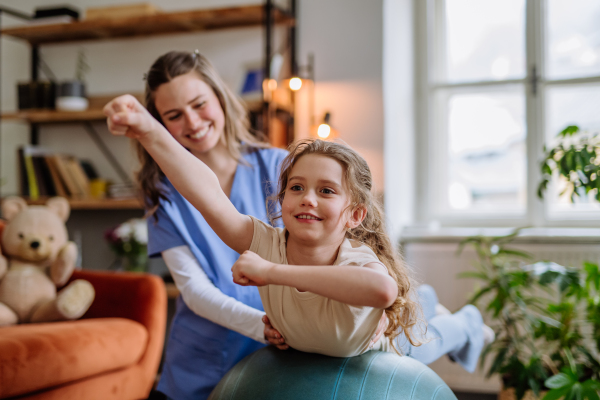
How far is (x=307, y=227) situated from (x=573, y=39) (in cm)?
246

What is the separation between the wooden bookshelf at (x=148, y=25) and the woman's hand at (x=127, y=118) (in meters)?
1.77

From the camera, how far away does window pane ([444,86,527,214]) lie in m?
2.72

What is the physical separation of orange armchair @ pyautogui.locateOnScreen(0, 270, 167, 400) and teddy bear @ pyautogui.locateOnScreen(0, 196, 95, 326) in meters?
0.08

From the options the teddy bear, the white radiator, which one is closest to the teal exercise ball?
the teddy bear

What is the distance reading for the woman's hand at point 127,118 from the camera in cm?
73

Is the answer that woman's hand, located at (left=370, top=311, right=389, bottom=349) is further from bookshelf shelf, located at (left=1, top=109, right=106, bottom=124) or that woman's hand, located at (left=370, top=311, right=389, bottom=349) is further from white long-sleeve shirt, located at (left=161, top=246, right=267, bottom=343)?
bookshelf shelf, located at (left=1, top=109, right=106, bottom=124)

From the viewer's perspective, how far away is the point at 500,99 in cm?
275

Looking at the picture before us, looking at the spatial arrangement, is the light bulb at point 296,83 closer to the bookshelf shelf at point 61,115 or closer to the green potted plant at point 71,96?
the bookshelf shelf at point 61,115

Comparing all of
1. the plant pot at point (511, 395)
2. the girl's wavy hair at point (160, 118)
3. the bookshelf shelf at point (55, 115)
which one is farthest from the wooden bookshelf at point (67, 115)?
the plant pot at point (511, 395)

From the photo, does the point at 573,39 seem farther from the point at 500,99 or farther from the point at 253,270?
the point at 253,270

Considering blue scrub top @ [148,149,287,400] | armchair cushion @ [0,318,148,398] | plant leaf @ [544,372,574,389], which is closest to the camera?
blue scrub top @ [148,149,287,400]

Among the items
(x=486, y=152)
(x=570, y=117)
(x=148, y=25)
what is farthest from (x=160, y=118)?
(x=570, y=117)

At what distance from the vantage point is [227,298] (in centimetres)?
108

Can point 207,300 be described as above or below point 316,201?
below
